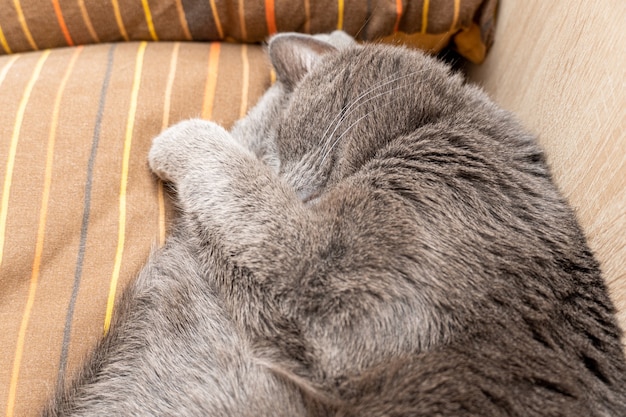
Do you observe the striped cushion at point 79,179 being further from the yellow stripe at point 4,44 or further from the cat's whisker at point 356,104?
the cat's whisker at point 356,104

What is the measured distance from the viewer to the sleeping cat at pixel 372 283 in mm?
1028

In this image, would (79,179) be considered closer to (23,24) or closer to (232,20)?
(23,24)

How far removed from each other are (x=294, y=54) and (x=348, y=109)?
31 centimetres

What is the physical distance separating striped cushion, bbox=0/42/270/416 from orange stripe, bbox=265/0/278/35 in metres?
0.15

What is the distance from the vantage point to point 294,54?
60.7 inches

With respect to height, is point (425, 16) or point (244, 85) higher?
point (425, 16)

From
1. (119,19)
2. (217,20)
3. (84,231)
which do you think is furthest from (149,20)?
(84,231)

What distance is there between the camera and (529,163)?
1278 millimetres

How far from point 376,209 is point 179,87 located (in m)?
0.71

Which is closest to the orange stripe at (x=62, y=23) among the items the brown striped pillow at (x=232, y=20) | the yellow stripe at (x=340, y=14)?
the brown striped pillow at (x=232, y=20)

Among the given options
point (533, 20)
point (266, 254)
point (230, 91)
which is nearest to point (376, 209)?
point (266, 254)

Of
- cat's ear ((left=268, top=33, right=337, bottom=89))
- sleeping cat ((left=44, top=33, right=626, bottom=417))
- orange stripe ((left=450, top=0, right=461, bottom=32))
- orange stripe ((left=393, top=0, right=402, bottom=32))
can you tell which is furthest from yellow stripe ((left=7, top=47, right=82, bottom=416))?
orange stripe ((left=450, top=0, right=461, bottom=32))

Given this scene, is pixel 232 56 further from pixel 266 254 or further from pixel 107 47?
pixel 266 254

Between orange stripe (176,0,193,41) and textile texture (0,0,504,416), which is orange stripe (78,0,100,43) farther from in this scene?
orange stripe (176,0,193,41)
